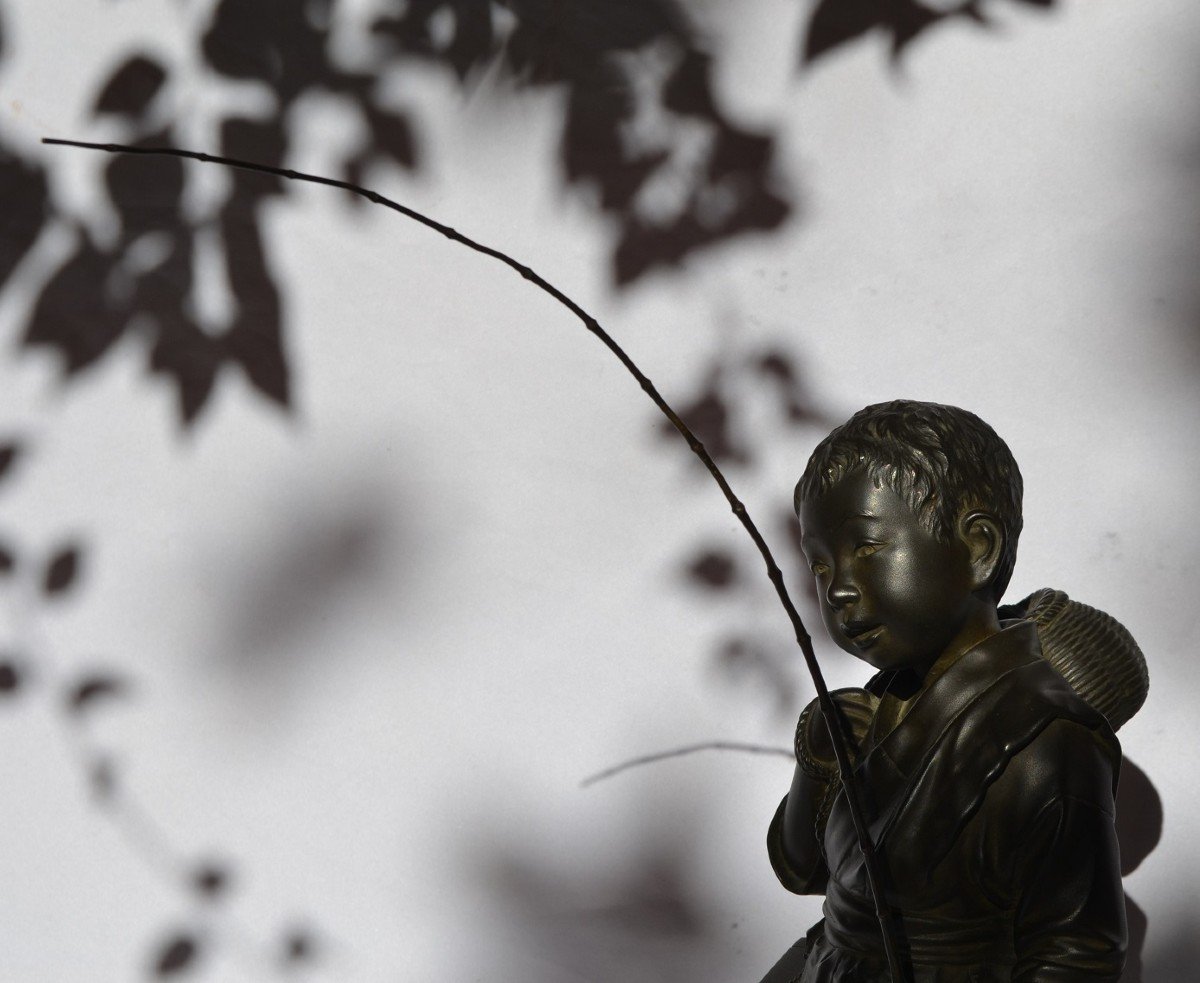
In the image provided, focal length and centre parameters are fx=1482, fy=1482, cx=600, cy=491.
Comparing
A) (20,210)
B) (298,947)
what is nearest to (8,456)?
(20,210)

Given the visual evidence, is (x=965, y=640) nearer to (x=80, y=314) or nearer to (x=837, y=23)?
(x=837, y=23)

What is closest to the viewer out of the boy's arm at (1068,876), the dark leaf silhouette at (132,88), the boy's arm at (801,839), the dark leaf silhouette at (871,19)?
the boy's arm at (1068,876)

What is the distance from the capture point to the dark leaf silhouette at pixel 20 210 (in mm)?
2158

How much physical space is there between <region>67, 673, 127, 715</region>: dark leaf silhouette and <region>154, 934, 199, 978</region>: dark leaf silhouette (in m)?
0.36

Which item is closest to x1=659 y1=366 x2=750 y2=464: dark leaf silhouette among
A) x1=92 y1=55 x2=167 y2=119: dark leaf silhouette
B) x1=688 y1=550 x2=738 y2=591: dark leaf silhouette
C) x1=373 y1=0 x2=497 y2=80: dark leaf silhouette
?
x1=688 y1=550 x2=738 y2=591: dark leaf silhouette

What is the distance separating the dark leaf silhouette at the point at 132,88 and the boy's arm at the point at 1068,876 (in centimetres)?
163

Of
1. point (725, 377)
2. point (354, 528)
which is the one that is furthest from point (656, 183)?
point (354, 528)

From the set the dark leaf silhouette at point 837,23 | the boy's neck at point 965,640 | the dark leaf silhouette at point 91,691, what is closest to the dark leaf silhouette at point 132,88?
the dark leaf silhouette at point 91,691

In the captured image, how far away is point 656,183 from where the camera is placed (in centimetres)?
214

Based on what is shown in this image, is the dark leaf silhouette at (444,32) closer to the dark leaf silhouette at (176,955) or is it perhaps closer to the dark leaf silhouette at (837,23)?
the dark leaf silhouette at (837,23)

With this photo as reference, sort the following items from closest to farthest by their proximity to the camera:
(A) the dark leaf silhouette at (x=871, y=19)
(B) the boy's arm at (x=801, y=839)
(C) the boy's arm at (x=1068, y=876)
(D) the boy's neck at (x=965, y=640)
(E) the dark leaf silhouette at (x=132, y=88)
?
1. (C) the boy's arm at (x=1068, y=876)
2. (D) the boy's neck at (x=965, y=640)
3. (B) the boy's arm at (x=801, y=839)
4. (A) the dark leaf silhouette at (x=871, y=19)
5. (E) the dark leaf silhouette at (x=132, y=88)

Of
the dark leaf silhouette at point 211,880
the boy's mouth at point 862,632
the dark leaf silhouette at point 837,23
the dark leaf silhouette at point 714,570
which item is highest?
the dark leaf silhouette at point 837,23

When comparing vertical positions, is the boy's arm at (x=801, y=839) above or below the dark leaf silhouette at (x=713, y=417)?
below

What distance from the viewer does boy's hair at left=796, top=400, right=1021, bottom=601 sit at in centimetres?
114
